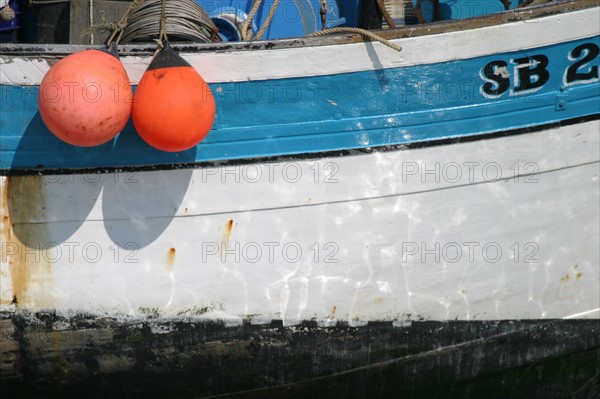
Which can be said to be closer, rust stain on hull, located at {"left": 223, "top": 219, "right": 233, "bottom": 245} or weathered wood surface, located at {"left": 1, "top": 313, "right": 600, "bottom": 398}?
rust stain on hull, located at {"left": 223, "top": 219, "right": 233, "bottom": 245}

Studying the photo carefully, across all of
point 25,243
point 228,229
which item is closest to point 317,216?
point 228,229

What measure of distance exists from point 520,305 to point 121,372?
226cm

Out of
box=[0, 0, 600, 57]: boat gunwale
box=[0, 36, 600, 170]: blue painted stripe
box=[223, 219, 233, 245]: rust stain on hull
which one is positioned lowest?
box=[223, 219, 233, 245]: rust stain on hull

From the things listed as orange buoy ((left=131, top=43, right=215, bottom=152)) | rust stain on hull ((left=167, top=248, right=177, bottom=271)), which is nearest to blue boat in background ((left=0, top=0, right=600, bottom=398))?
rust stain on hull ((left=167, top=248, right=177, bottom=271))

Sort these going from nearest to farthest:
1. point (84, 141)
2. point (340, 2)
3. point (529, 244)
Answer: point (84, 141), point (529, 244), point (340, 2)

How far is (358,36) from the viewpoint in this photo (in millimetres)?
4141

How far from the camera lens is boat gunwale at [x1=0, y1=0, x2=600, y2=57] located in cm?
409

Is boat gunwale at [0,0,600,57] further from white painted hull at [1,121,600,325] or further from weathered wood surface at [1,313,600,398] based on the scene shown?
weathered wood surface at [1,313,600,398]

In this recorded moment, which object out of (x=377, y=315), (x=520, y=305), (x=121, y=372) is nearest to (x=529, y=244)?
(x=520, y=305)

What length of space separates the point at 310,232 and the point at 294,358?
2.47 feet

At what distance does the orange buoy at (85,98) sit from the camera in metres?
3.73

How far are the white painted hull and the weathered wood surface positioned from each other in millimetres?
100

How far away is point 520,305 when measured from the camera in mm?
4660

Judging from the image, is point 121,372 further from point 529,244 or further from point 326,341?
point 529,244
